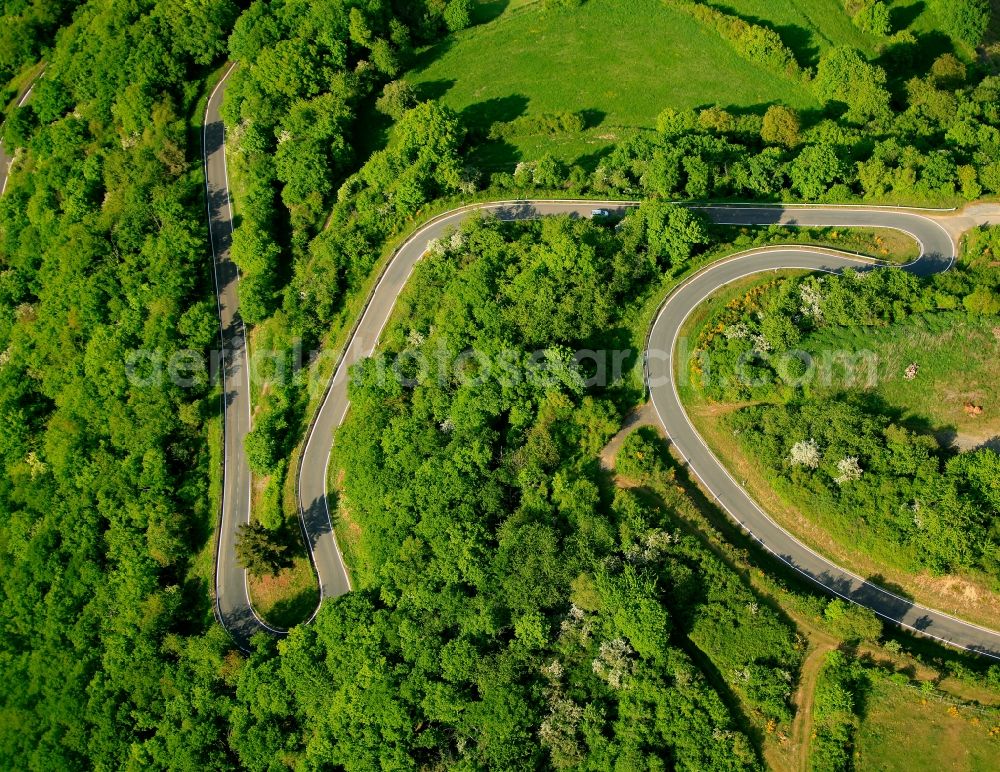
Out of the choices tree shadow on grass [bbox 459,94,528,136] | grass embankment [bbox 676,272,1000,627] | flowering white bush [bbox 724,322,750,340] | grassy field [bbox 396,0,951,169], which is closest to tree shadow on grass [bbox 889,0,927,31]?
grassy field [bbox 396,0,951,169]

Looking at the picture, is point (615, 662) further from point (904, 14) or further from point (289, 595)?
point (904, 14)

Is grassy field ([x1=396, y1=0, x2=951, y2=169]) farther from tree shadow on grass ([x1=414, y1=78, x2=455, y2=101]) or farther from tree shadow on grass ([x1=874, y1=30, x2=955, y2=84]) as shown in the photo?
tree shadow on grass ([x1=874, y1=30, x2=955, y2=84])

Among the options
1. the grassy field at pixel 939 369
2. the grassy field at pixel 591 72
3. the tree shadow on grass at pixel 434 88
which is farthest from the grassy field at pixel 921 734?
the tree shadow on grass at pixel 434 88

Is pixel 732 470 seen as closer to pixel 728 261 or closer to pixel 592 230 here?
pixel 728 261

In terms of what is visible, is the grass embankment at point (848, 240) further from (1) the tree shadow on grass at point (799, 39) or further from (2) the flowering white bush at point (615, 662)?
(2) the flowering white bush at point (615, 662)

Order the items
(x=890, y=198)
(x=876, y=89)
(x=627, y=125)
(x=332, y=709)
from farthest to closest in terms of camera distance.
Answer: (x=627, y=125)
(x=876, y=89)
(x=890, y=198)
(x=332, y=709)

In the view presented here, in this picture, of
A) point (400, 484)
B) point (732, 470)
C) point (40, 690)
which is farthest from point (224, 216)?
point (732, 470)

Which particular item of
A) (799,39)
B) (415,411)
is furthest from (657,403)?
(799,39)
